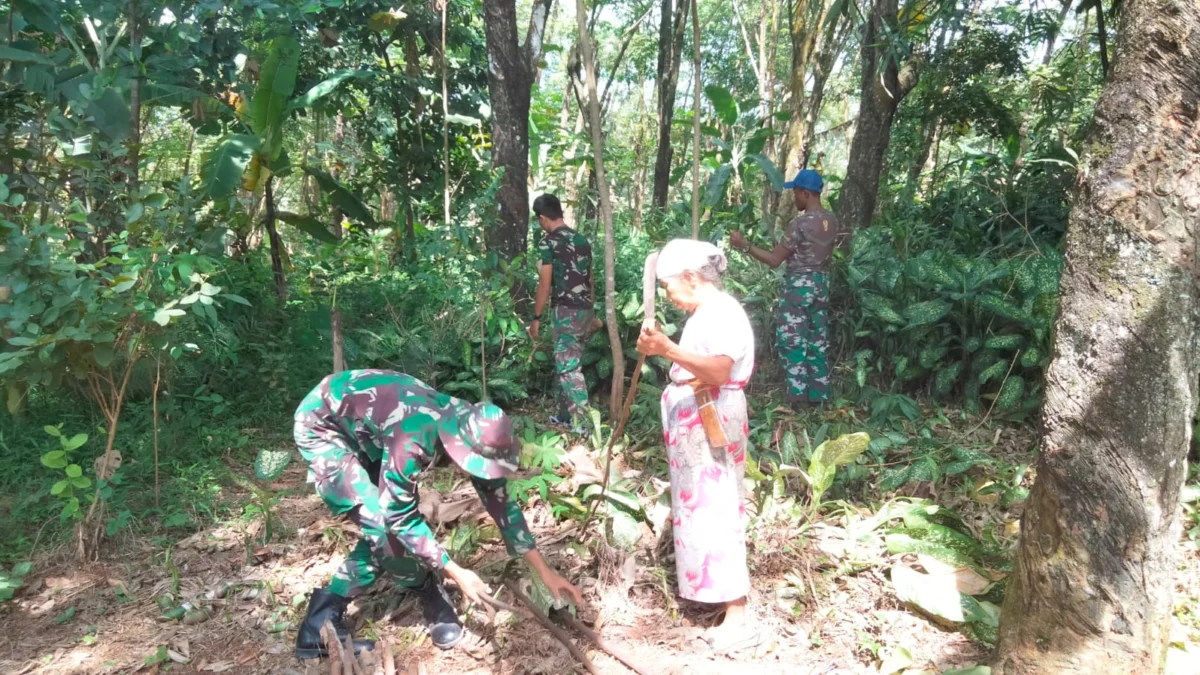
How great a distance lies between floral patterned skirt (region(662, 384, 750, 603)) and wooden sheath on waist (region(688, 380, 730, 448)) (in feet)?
0.07

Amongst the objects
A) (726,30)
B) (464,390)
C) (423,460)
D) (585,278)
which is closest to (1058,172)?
(585,278)

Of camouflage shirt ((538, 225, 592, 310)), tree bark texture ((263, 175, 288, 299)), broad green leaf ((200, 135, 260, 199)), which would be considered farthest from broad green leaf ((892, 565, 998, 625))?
tree bark texture ((263, 175, 288, 299))

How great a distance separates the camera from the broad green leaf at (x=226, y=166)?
4750 mm

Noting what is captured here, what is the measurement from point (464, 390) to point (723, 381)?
312cm

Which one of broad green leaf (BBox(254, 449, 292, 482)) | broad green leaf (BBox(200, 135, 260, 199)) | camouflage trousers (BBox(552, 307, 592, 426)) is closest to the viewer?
broad green leaf (BBox(254, 449, 292, 482))

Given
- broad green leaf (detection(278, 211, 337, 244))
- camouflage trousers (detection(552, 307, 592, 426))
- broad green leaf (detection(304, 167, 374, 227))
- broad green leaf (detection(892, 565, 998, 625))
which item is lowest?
broad green leaf (detection(892, 565, 998, 625))

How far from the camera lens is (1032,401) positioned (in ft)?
15.1

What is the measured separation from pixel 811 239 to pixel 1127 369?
2829 millimetres

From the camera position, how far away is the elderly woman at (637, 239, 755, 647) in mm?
2658

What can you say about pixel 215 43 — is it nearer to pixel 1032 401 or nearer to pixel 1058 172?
pixel 1032 401

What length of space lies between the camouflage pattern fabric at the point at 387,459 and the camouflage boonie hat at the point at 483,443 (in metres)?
0.04

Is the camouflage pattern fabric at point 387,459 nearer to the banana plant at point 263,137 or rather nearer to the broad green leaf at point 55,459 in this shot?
the broad green leaf at point 55,459

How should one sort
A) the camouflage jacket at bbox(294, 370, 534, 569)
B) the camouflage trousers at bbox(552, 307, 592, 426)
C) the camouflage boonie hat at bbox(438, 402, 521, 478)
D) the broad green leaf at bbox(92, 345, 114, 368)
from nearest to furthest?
the camouflage boonie hat at bbox(438, 402, 521, 478), the camouflage jacket at bbox(294, 370, 534, 569), the broad green leaf at bbox(92, 345, 114, 368), the camouflage trousers at bbox(552, 307, 592, 426)

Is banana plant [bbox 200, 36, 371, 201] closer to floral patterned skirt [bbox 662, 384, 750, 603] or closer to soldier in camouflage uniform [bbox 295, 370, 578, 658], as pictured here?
soldier in camouflage uniform [bbox 295, 370, 578, 658]
